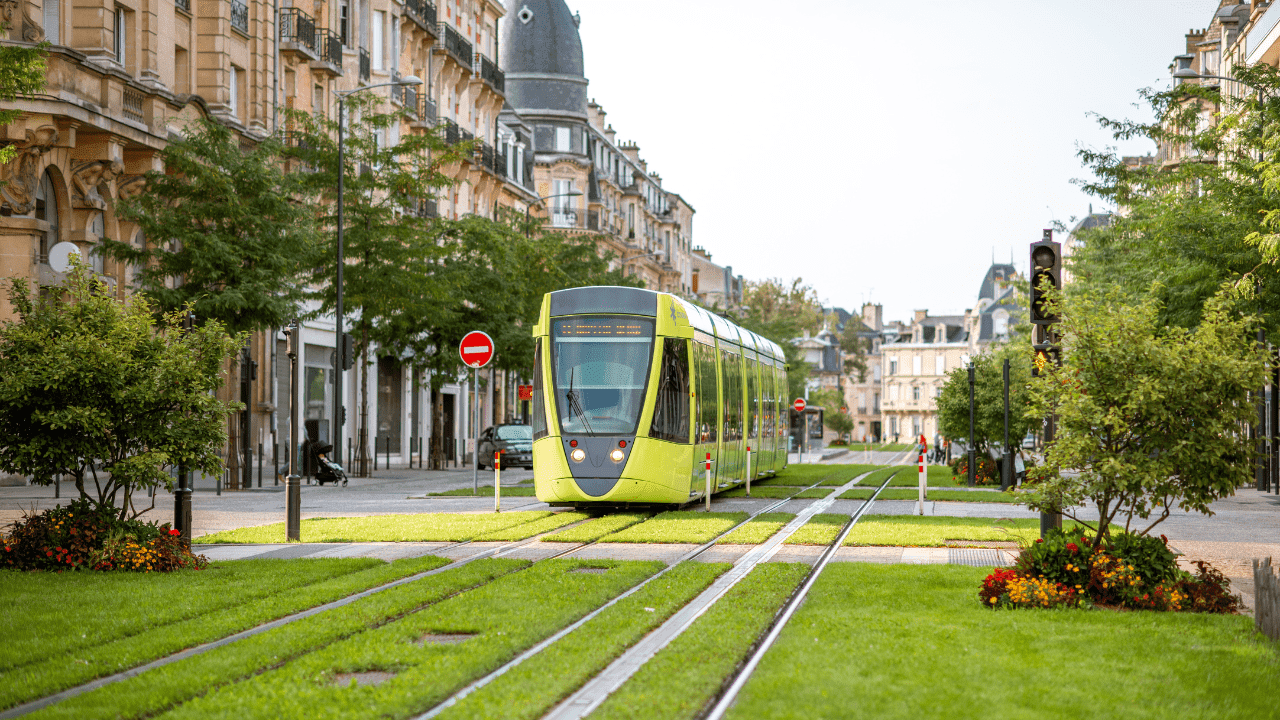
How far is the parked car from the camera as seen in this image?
147 ft

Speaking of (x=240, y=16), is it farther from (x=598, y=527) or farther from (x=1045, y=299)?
(x=1045, y=299)

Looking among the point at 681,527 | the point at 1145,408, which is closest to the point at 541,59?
the point at 681,527

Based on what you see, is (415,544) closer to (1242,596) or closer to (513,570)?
(513,570)

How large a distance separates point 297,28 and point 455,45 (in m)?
15.6

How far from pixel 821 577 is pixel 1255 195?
14318mm

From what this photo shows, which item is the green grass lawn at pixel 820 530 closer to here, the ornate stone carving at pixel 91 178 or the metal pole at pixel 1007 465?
the metal pole at pixel 1007 465

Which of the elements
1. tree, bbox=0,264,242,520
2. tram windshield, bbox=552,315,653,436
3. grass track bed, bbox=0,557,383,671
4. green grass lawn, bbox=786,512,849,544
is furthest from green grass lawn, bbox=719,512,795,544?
tree, bbox=0,264,242,520

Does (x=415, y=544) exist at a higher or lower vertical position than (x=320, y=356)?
lower

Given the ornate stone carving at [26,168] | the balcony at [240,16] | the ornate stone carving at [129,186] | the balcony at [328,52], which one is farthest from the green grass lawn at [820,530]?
the balcony at [328,52]

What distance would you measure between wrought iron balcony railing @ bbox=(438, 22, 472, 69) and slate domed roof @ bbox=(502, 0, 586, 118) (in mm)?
21453

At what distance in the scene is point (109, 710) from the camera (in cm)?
736

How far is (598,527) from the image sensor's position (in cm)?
1950

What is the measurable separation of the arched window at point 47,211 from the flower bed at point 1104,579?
78.9 ft

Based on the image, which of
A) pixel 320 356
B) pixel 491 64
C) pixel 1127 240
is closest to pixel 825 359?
pixel 491 64
